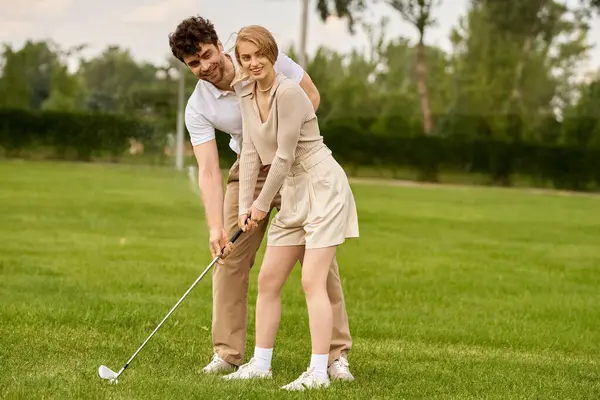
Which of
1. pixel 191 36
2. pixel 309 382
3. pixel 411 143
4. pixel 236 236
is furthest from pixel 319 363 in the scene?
pixel 411 143

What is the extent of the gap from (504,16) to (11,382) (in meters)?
49.1

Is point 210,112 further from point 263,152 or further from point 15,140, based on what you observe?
point 15,140

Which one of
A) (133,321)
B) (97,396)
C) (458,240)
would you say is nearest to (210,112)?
(97,396)

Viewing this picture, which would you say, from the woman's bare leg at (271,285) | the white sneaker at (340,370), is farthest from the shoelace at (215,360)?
the white sneaker at (340,370)

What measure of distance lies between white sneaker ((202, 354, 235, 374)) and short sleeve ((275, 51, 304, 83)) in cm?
150

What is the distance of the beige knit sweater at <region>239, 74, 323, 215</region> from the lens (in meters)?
5.23

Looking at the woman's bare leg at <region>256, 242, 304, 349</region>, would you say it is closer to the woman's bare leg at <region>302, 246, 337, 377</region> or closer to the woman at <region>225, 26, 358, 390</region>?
the woman at <region>225, 26, 358, 390</region>

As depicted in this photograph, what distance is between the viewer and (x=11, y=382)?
5383 millimetres

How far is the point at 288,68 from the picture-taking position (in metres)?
5.68

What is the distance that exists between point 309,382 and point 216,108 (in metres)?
1.42

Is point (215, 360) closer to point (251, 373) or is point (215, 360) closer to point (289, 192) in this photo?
point (251, 373)

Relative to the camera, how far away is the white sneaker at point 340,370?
577cm

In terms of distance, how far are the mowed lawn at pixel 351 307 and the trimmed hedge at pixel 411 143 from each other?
1573 centimetres

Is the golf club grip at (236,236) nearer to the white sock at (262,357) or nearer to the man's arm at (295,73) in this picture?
the white sock at (262,357)
